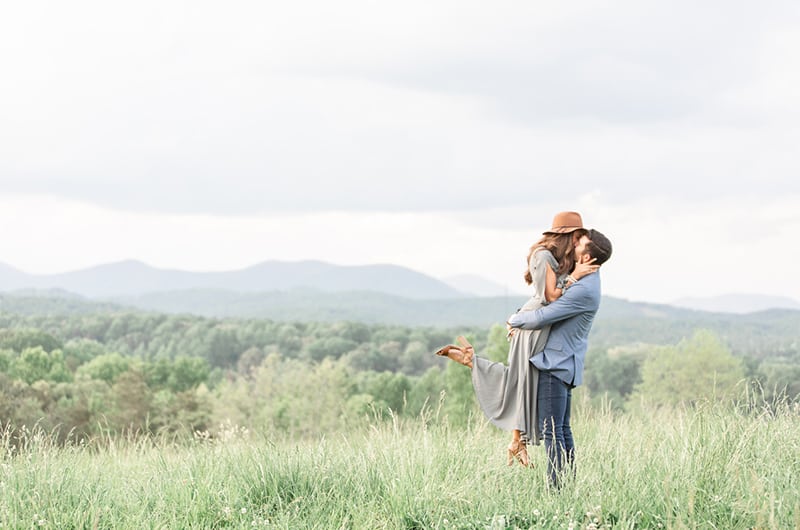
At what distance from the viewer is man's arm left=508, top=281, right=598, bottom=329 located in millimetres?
5754

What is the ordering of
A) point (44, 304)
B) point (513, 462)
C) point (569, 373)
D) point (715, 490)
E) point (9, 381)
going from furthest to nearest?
point (44, 304), point (9, 381), point (513, 462), point (569, 373), point (715, 490)

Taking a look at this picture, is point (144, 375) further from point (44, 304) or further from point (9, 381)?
point (44, 304)

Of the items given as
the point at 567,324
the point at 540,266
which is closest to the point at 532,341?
the point at 567,324

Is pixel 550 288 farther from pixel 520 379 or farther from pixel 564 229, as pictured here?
pixel 520 379

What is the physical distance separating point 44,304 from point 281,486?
511ft

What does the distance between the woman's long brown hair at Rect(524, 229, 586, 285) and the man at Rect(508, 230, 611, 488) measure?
5cm

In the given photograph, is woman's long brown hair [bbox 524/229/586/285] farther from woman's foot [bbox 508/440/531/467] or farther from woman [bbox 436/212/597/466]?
woman's foot [bbox 508/440/531/467]

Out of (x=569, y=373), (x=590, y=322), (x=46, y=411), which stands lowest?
(x=46, y=411)

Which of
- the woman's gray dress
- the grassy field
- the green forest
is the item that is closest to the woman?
the woman's gray dress

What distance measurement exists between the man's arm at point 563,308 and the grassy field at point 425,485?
113 cm

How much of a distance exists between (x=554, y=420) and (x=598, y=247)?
4.29ft

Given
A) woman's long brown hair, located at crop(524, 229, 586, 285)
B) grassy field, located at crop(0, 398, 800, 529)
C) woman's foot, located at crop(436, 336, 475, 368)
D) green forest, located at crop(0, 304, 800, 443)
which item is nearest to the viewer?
grassy field, located at crop(0, 398, 800, 529)

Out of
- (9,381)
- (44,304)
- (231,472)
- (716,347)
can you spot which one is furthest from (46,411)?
(44,304)

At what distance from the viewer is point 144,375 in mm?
55938
